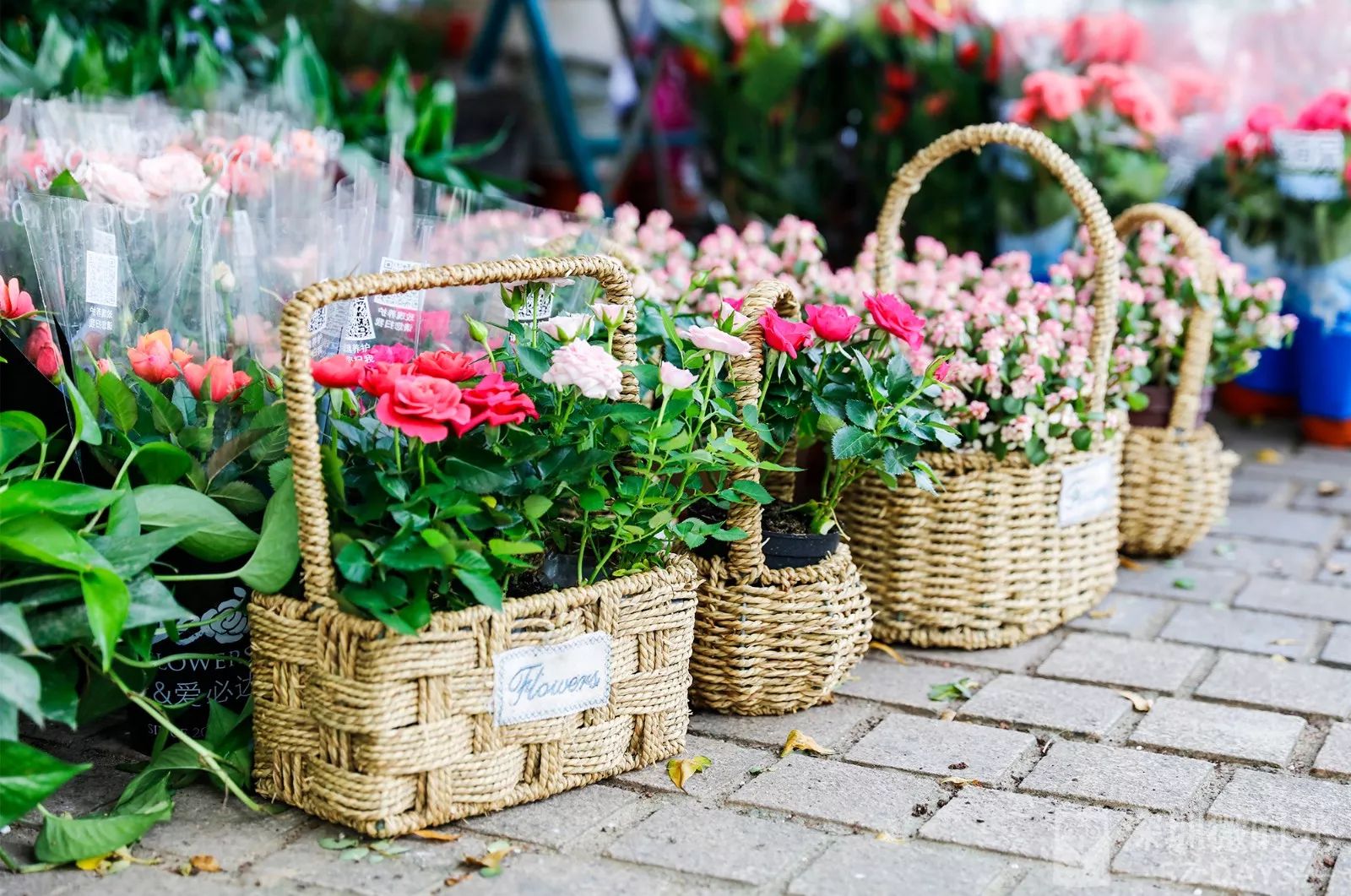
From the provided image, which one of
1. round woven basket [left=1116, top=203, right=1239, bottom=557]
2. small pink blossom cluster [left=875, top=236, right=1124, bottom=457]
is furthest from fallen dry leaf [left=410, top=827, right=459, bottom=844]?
round woven basket [left=1116, top=203, right=1239, bottom=557]

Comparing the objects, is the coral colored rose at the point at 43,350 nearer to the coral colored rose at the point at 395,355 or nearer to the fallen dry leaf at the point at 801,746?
the coral colored rose at the point at 395,355

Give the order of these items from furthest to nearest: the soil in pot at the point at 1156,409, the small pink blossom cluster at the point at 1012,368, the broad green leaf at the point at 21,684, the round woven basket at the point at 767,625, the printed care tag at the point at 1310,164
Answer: the printed care tag at the point at 1310,164, the soil in pot at the point at 1156,409, the small pink blossom cluster at the point at 1012,368, the round woven basket at the point at 767,625, the broad green leaf at the point at 21,684

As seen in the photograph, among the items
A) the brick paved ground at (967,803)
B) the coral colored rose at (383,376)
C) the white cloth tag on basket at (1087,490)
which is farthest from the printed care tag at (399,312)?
the white cloth tag on basket at (1087,490)

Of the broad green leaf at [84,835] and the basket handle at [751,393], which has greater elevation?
the basket handle at [751,393]

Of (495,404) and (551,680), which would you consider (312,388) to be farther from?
(551,680)

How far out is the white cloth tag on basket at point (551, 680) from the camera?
1.74 m

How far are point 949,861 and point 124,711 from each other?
1225mm

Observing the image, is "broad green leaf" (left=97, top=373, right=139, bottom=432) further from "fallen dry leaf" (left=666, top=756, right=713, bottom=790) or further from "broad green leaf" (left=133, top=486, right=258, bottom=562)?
"fallen dry leaf" (left=666, top=756, right=713, bottom=790)

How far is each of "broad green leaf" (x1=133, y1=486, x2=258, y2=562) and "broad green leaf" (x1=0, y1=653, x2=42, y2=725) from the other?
26 centimetres

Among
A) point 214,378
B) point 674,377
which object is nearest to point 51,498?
point 214,378

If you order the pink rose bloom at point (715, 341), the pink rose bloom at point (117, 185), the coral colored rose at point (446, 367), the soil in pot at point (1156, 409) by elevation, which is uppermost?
the pink rose bloom at point (117, 185)

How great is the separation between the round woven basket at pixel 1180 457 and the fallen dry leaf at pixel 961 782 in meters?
1.14

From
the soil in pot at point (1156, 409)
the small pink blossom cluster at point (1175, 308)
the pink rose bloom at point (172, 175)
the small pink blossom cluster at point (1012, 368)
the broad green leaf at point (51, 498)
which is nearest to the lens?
the broad green leaf at point (51, 498)

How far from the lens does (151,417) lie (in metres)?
1.90
